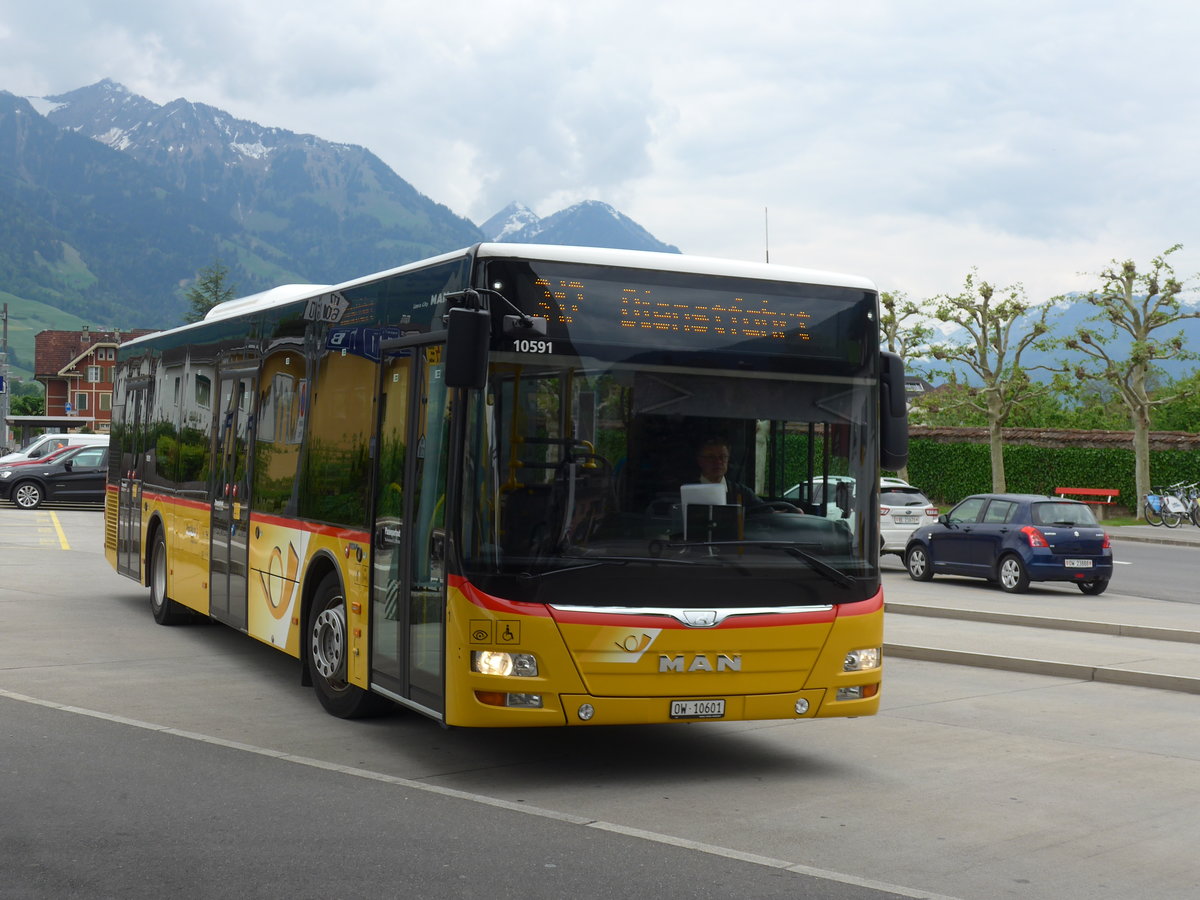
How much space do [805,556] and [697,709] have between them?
980 mm

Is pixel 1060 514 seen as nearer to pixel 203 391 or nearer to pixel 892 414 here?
pixel 203 391

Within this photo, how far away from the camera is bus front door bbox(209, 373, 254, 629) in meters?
11.2

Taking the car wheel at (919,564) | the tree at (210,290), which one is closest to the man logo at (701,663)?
the car wheel at (919,564)

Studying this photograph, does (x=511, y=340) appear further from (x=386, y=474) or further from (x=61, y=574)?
(x=61, y=574)

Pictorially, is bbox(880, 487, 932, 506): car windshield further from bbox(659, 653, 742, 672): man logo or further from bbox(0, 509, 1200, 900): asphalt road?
bbox(659, 653, 742, 672): man logo

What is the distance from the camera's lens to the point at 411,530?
7.91m

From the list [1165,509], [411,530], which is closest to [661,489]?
[411,530]

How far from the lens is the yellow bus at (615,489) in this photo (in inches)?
287

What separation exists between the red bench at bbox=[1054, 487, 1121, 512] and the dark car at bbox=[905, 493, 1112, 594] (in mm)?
26022

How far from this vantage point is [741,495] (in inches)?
300

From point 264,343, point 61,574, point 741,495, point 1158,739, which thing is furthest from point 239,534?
point 61,574

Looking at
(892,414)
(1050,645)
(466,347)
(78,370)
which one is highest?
(78,370)

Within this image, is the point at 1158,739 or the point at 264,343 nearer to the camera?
the point at 1158,739

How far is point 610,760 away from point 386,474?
202 cm
